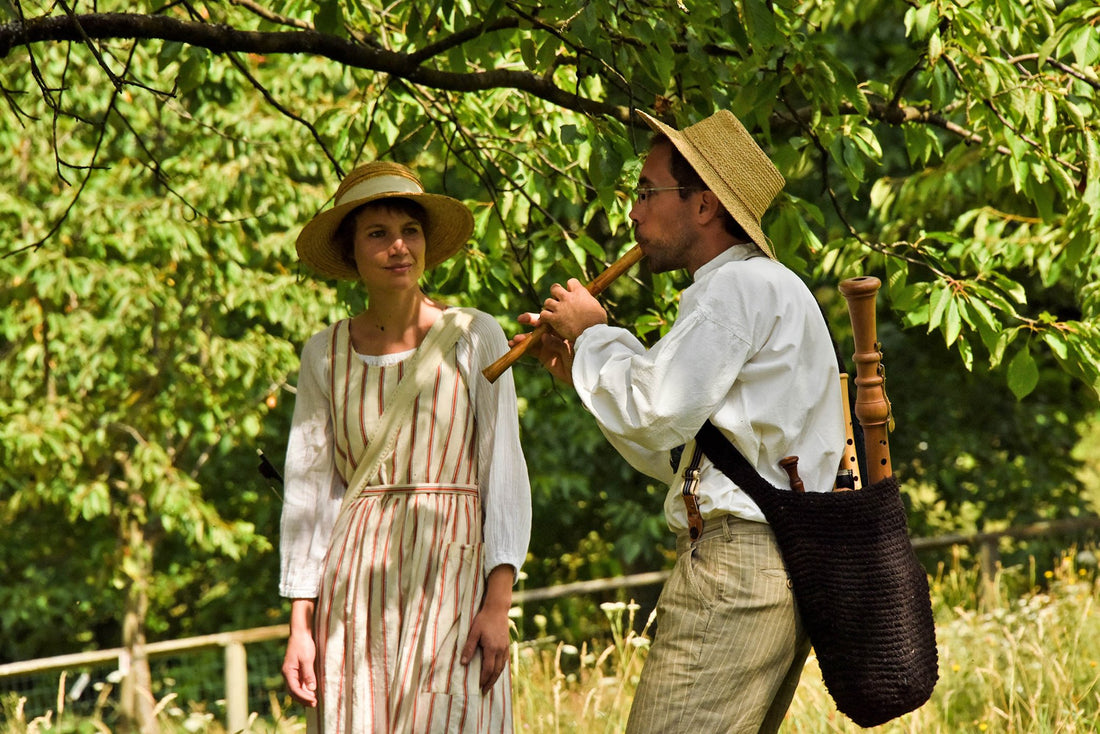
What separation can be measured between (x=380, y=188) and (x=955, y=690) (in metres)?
3.12

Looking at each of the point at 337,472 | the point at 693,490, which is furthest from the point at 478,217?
the point at 693,490

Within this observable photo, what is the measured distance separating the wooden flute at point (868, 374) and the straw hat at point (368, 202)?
94 centimetres

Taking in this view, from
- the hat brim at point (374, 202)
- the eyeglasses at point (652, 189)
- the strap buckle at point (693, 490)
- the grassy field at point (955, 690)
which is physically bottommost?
the grassy field at point (955, 690)

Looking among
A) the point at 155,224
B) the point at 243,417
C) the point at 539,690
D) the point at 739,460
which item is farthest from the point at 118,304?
the point at 739,460

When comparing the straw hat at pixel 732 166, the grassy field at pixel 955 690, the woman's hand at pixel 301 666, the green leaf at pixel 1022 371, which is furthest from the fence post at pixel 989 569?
the straw hat at pixel 732 166

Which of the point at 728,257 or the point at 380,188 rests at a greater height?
the point at 380,188

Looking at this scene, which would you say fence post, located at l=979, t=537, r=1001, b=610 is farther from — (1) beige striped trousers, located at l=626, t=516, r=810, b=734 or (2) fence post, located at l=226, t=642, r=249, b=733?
(1) beige striped trousers, located at l=626, t=516, r=810, b=734

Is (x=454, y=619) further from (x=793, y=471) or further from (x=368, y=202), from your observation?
(x=368, y=202)

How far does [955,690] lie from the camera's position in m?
4.86

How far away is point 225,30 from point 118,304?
3916 millimetres

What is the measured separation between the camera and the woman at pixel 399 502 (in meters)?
2.65

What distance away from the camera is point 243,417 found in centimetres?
761

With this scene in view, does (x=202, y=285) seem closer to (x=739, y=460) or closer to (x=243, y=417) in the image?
(x=243, y=417)

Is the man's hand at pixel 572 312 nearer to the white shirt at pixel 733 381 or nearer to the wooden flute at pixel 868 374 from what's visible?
the white shirt at pixel 733 381
